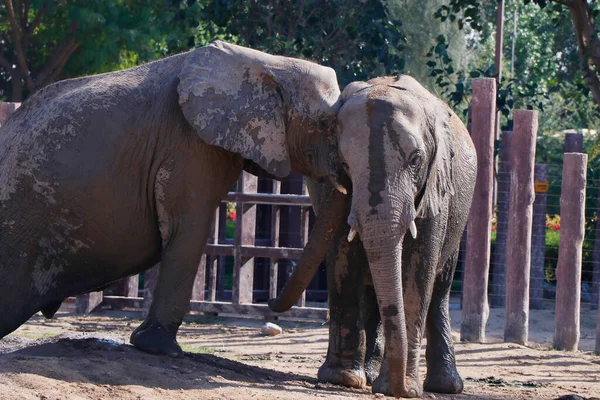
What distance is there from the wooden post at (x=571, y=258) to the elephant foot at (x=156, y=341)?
5.05m

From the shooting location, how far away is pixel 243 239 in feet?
40.1

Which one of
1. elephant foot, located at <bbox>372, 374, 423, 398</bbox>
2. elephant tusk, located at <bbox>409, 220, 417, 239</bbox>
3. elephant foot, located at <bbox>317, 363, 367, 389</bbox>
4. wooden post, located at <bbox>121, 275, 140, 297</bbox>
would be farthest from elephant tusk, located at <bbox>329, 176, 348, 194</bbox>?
wooden post, located at <bbox>121, 275, 140, 297</bbox>

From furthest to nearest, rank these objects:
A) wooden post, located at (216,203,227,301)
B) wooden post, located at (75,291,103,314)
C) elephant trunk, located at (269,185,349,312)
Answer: wooden post, located at (216,203,227,301) < wooden post, located at (75,291,103,314) < elephant trunk, located at (269,185,349,312)

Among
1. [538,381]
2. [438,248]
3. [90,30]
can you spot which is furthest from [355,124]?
[90,30]

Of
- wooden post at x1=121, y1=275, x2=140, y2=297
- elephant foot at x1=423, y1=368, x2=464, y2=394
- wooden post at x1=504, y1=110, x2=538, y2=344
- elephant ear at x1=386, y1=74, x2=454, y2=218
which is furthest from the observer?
wooden post at x1=121, y1=275, x2=140, y2=297

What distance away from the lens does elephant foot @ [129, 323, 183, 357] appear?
23.4 feet

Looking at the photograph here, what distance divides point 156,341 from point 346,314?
132cm

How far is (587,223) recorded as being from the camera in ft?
49.7

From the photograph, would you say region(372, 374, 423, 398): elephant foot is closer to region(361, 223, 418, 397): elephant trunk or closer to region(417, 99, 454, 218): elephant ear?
region(361, 223, 418, 397): elephant trunk

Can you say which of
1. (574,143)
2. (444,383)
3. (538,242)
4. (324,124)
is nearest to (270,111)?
(324,124)

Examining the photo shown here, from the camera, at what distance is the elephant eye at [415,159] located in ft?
21.8

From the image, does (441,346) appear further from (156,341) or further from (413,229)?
(156,341)

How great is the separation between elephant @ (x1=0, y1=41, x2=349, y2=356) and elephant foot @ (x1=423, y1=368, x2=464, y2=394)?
4.39 feet

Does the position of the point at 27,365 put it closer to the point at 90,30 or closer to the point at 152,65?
the point at 152,65
